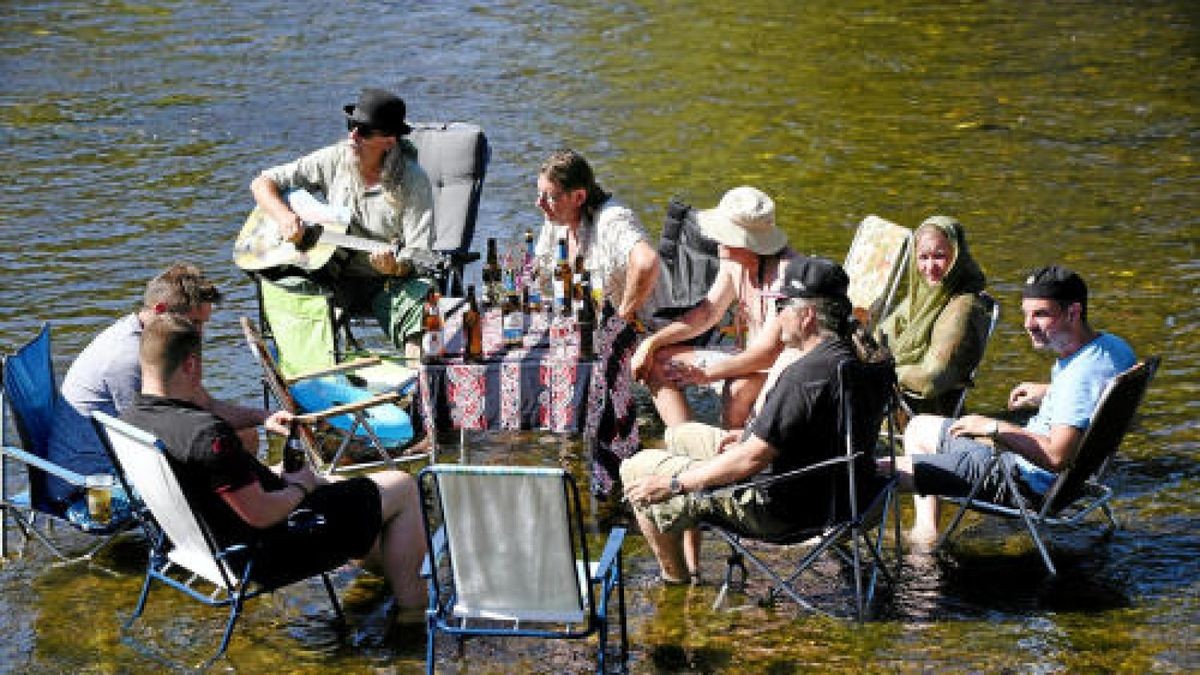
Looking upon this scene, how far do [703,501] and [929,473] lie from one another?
39.3 inches

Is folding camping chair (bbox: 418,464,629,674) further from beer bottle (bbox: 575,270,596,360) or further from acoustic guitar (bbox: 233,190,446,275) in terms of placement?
acoustic guitar (bbox: 233,190,446,275)

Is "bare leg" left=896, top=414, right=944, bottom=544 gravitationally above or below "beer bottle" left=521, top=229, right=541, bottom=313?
below

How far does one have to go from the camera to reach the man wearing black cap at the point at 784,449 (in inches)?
250

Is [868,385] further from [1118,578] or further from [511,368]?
[511,368]

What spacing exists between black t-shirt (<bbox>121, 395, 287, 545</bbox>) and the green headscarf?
322 cm

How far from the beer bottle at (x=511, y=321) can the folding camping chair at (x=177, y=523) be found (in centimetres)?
190

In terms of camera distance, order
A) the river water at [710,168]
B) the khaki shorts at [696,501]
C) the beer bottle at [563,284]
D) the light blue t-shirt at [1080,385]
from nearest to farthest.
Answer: the khaki shorts at [696,501] < the river water at [710,168] < the light blue t-shirt at [1080,385] < the beer bottle at [563,284]

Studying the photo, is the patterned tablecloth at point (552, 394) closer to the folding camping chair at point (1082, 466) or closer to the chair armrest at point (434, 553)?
the folding camping chair at point (1082, 466)

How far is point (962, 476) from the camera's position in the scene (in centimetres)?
691

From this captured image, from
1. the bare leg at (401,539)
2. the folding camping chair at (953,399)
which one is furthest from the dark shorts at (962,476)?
the bare leg at (401,539)

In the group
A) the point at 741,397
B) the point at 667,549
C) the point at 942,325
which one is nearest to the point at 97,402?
the point at 667,549

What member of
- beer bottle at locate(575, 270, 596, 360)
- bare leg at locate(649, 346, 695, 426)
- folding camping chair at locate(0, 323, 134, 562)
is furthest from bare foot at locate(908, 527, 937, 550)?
folding camping chair at locate(0, 323, 134, 562)

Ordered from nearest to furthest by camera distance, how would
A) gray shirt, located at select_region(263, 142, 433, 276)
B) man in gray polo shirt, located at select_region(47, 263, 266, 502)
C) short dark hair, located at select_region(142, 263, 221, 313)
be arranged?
short dark hair, located at select_region(142, 263, 221, 313)
man in gray polo shirt, located at select_region(47, 263, 266, 502)
gray shirt, located at select_region(263, 142, 433, 276)

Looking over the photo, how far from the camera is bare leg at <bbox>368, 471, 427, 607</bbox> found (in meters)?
6.63
